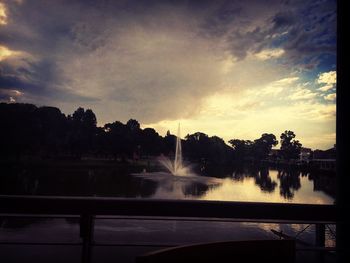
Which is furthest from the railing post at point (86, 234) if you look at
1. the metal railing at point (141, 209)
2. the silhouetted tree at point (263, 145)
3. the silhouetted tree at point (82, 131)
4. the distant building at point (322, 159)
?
the silhouetted tree at point (263, 145)

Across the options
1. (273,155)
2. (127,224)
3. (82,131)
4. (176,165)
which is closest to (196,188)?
(127,224)

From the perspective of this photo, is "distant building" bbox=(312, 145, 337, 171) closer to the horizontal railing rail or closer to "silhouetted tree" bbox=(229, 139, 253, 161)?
"silhouetted tree" bbox=(229, 139, 253, 161)

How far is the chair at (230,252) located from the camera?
0.84 meters

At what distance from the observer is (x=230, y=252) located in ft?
3.03

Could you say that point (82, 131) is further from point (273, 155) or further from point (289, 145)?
point (273, 155)

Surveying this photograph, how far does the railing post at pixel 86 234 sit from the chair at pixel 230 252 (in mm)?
1146

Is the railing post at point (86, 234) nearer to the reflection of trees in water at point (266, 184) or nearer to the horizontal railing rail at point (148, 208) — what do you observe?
the horizontal railing rail at point (148, 208)

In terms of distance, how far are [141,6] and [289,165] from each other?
98.5 metres

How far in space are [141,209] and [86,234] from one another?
39 centimetres

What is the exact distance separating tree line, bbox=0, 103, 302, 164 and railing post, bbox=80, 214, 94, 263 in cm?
6035

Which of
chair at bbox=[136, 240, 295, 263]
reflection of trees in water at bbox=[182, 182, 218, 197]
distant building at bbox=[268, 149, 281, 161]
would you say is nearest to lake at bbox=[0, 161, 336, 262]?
reflection of trees in water at bbox=[182, 182, 218, 197]

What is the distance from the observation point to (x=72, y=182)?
41688 millimetres

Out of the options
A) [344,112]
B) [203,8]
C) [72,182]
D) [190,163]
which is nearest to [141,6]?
[203,8]

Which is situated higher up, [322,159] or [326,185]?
Result: [322,159]
